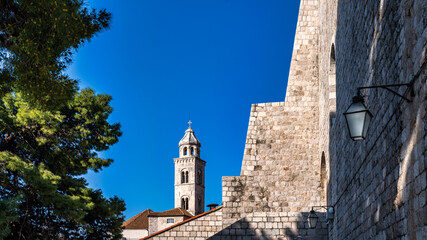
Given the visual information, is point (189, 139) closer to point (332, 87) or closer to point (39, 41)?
point (332, 87)

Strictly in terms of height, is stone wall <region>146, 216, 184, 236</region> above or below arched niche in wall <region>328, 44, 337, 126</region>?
above

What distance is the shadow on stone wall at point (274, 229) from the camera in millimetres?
12469

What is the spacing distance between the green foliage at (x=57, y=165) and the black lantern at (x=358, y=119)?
8523mm

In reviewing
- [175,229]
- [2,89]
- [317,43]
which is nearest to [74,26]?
[2,89]

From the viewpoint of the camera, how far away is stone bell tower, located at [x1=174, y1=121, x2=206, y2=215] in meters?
70.1

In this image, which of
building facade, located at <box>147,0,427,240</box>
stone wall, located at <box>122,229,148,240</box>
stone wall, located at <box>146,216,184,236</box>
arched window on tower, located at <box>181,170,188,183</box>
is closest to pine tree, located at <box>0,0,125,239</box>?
building facade, located at <box>147,0,427,240</box>

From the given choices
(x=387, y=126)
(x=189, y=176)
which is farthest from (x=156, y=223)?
(x=387, y=126)

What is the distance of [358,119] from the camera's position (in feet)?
13.4

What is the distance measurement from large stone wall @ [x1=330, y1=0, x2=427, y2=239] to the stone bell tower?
63051mm

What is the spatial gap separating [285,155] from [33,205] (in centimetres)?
726

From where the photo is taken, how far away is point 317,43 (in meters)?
14.3

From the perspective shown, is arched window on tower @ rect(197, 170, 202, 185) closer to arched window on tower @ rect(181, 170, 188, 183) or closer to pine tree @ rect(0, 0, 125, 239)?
arched window on tower @ rect(181, 170, 188, 183)

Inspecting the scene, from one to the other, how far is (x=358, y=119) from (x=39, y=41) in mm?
4330

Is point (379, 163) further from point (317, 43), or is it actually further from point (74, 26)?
point (317, 43)
